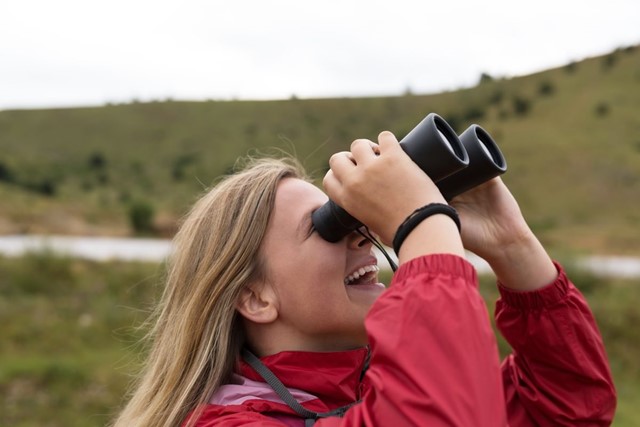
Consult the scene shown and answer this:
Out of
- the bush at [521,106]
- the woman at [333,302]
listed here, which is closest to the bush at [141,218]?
the woman at [333,302]

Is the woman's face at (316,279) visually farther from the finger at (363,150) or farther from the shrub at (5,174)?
the shrub at (5,174)

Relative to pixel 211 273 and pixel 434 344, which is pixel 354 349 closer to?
pixel 211 273

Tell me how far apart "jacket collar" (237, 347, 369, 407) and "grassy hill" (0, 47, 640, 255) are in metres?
8.63

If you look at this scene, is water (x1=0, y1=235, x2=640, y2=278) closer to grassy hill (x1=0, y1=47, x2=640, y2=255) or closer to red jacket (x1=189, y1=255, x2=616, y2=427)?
grassy hill (x1=0, y1=47, x2=640, y2=255)

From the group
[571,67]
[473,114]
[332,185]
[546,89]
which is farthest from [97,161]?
[332,185]

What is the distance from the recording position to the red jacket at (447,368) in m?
1.14

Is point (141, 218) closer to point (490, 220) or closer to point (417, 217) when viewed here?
point (490, 220)

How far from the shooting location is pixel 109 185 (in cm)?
3225

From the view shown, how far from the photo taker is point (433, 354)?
1.16m

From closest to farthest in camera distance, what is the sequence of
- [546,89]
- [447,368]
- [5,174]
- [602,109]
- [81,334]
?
[447,368] → [81,334] → [602,109] → [5,174] → [546,89]

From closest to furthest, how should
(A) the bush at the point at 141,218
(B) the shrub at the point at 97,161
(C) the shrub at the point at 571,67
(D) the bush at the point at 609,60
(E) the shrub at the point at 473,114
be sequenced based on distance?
(A) the bush at the point at 141,218, (E) the shrub at the point at 473,114, (D) the bush at the point at 609,60, (C) the shrub at the point at 571,67, (B) the shrub at the point at 97,161

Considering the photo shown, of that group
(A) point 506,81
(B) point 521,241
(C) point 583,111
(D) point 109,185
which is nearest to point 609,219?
(C) point 583,111

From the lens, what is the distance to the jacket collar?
5.09ft

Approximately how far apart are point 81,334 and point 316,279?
6.23 metres
